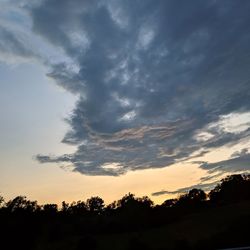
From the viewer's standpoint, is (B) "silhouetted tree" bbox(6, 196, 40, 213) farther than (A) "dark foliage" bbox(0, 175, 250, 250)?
Yes

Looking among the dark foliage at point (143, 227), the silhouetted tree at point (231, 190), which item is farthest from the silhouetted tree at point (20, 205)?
the silhouetted tree at point (231, 190)

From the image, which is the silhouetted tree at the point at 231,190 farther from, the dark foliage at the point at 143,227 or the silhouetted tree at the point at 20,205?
the silhouetted tree at the point at 20,205

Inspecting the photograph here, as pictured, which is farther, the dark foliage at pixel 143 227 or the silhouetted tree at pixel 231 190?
the silhouetted tree at pixel 231 190

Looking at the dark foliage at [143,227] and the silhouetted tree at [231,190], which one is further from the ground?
the silhouetted tree at [231,190]

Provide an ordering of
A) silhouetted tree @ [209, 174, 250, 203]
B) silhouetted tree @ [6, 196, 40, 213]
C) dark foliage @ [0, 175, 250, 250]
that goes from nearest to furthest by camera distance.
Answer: dark foliage @ [0, 175, 250, 250]
silhouetted tree @ [6, 196, 40, 213]
silhouetted tree @ [209, 174, 250, 203]

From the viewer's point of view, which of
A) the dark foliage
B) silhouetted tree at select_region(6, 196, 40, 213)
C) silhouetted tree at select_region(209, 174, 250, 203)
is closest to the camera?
the dark foliage

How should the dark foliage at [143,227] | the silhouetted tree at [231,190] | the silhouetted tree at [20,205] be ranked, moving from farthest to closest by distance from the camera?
the silhouetted tree at [231,190]
the silhouetted tree at [20,205]
the dark foliage at [143,227]

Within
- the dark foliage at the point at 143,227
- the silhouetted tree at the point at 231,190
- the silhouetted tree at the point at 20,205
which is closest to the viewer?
the dark foliage at the point at 143,227

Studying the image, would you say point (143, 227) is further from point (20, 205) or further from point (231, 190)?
point (231, 190)

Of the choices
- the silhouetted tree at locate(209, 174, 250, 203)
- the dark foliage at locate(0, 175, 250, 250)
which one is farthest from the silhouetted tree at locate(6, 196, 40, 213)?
the silhouetted tree at locate(209, 174, 250, 203)

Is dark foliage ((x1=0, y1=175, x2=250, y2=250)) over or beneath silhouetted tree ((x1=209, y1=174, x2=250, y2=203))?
beneath

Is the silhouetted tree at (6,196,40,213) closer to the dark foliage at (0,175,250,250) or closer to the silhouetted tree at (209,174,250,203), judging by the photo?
the dark foliage at (0,175,250,250)

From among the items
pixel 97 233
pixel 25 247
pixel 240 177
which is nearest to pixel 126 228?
pixel 97 233

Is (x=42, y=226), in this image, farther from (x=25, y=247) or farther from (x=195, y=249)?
(x=195, y=249)
